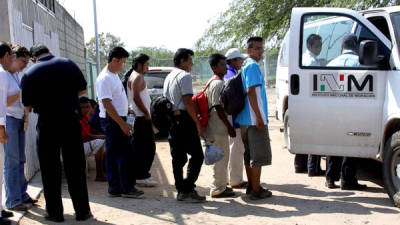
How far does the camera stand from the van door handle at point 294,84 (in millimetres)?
5742

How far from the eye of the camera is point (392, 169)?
536cm

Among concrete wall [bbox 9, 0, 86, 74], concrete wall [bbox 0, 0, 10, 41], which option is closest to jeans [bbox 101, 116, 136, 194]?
concrete wall [bbox 0, 0, 10, 41]

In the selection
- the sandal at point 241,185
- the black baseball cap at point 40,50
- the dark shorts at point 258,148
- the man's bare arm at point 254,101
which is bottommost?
the sandal at point 241,185

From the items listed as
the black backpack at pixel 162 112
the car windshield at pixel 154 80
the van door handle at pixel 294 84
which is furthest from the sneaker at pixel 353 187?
the car windshield at pixel 154 80

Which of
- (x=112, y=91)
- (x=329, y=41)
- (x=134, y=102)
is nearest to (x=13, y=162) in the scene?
(x=112, y=91)

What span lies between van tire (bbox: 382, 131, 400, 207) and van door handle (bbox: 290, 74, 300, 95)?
1147 millimetres

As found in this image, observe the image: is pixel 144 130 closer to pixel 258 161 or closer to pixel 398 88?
pixel 258 161

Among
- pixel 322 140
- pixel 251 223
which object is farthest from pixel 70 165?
pixel 322 140

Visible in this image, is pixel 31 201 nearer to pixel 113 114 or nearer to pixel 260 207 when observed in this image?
pixel 113 114

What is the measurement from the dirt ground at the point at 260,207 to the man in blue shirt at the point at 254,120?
1.26 ft

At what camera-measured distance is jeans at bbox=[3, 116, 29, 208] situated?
17.4 ft

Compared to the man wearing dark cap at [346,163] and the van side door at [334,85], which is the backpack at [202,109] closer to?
the van side door at [334,85]

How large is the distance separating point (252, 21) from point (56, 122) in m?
9.60

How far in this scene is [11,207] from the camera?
212 inches
